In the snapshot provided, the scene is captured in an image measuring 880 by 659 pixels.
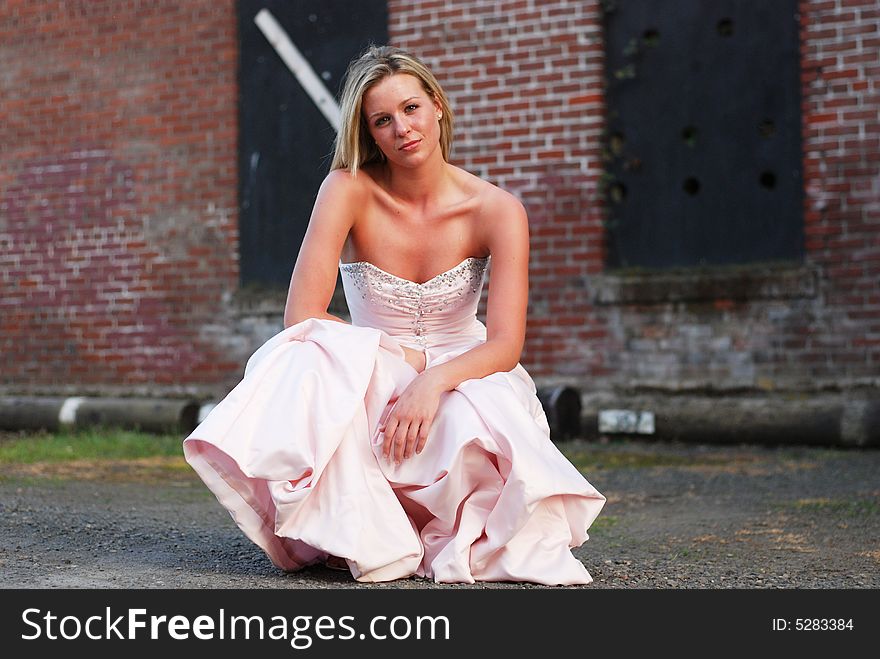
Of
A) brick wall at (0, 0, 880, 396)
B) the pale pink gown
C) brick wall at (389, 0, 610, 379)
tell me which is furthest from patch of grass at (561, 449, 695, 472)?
the pale pink gown

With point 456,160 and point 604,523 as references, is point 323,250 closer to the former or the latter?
point 604,523

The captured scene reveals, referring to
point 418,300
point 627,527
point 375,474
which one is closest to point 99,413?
point 627,527

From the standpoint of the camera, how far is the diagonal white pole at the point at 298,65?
8570 millimetres

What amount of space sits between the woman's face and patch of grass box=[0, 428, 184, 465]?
393cm

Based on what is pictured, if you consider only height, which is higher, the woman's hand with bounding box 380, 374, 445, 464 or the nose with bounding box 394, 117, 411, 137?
the nose with bounding box 394, 117, 411, 137

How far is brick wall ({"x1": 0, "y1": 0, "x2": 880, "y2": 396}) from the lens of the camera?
7020 millimetres

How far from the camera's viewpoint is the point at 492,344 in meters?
3.50

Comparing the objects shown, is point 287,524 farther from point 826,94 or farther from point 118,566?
point 826,94

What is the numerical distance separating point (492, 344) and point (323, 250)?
1.84ft

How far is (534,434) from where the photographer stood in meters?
3.19

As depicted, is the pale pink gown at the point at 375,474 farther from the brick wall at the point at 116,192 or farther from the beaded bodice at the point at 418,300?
the brick wall at the point at 116,192

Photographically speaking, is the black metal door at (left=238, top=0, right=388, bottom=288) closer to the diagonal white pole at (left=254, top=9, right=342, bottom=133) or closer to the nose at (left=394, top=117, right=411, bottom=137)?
the diagonal white pole at (left=254, top=9, right=342, bottom=133)

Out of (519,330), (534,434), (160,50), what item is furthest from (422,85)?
(160,50)

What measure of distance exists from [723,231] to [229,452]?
4.98 metres
